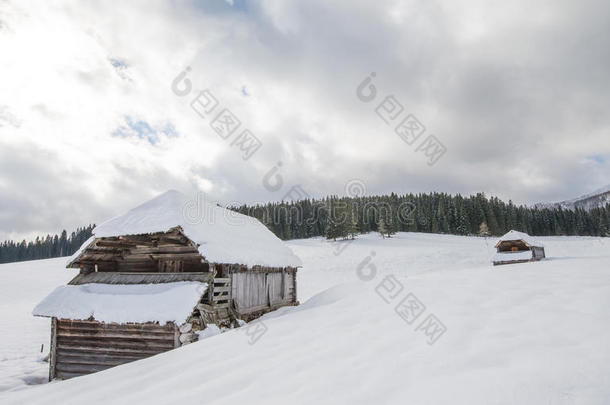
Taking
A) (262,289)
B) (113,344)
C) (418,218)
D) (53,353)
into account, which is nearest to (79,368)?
(53,353)

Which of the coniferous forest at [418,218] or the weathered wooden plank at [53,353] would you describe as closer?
the weathered wooden plank at [53,353]

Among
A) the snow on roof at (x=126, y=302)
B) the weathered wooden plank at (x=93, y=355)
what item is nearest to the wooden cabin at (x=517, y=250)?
the snow on roof at (x=126, y=302)

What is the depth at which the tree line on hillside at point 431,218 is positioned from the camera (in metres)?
80.3

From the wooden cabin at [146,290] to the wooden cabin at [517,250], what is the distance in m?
29.4

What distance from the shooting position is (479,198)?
287 feet

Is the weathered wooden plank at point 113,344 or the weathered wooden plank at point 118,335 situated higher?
the weathered wooden plank at point 118,335

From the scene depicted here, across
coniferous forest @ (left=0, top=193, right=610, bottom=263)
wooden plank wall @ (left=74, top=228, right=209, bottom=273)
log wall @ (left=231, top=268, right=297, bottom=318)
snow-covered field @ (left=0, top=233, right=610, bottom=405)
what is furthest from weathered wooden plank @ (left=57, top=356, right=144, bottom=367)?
coniferous forest @ (left=0, top=193, right=610, bottom=263)

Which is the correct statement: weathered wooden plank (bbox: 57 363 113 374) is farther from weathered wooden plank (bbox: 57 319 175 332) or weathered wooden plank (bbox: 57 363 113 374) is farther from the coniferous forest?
the coniferous forest

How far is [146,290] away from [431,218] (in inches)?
3372

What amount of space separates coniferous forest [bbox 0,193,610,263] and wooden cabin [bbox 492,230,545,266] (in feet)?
120

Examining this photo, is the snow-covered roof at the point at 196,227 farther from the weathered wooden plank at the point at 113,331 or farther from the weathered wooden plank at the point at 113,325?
the weathered wooden plank at the point at 113,331

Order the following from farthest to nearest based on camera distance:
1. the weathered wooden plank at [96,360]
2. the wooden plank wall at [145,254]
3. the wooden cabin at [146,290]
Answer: the wooden plank wall at [145,254]
the weathered wooden plank at [96,360]
the wooden cabin at [146,290]

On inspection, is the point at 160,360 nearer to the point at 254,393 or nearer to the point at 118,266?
the point at 254,393

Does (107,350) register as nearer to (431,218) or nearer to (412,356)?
(412,356)
